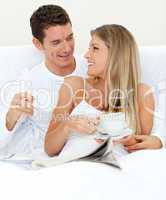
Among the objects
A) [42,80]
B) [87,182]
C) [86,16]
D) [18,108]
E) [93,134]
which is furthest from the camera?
[86,16]

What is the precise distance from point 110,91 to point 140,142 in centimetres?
18

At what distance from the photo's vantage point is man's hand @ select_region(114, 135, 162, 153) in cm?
131

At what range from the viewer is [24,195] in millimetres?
944

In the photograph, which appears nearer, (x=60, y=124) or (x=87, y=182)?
(x=87, y=182)

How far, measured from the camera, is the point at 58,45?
147cm

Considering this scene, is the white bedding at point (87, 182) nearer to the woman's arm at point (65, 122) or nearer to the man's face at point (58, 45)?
the woman's arm at point (65, 122)

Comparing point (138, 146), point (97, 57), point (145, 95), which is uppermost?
point (97, 57)

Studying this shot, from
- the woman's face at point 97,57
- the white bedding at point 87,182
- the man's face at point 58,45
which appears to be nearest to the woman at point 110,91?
the woman's face at point 97,57

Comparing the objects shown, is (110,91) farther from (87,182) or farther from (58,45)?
(87,182)

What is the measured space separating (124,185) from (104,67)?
1.57 ft

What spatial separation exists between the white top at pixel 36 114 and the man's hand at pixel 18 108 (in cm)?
2

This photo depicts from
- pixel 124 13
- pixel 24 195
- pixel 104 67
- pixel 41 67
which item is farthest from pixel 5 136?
pixel 124 13

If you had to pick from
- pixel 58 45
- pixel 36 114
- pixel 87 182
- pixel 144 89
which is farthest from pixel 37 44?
pixel 87 182

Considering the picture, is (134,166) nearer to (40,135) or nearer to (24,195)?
(24,195)
